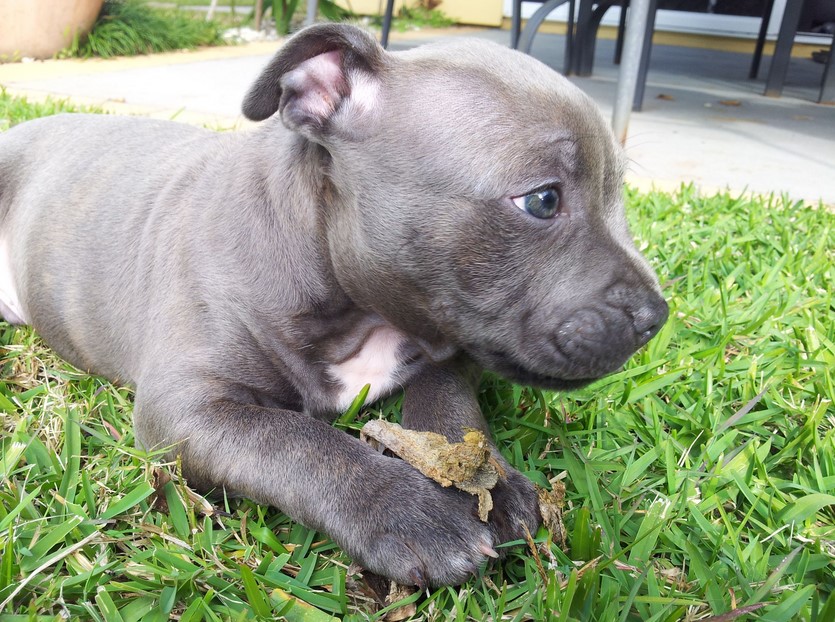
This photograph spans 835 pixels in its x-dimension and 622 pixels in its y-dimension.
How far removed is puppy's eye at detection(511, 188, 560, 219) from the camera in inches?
86.2

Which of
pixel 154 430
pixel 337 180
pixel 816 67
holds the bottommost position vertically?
pixel 816 67

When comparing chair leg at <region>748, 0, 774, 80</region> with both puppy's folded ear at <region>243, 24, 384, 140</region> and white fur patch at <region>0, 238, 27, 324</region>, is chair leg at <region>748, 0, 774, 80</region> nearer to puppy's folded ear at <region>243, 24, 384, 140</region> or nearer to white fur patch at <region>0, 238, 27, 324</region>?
puppy's folded ear at <region>243, 24, 384, 140</region>

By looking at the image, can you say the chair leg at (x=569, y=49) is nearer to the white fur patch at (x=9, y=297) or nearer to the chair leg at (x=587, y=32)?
the chair leg at (x=587, y=32)

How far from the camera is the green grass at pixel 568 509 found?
1.87m

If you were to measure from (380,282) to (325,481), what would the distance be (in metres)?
0.65

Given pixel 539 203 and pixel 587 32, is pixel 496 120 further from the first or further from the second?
pixel 587 32

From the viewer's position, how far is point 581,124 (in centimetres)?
227

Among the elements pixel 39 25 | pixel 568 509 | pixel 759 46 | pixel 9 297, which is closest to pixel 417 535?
pixel 568 509

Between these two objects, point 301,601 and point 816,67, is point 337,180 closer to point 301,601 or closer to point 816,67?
point 301,601

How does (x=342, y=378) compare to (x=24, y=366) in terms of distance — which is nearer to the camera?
(x=342, y=378)

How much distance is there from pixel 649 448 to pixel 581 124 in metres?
1.12

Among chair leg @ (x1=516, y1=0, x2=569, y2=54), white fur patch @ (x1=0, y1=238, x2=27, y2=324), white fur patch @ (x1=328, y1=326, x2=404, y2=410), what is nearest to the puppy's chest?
white fur patch @ (x1=328, y1=326, x2=404, y2=410)

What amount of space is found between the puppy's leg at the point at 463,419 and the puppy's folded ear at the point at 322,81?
898mm

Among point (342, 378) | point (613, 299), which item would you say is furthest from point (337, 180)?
point (613, 299)
